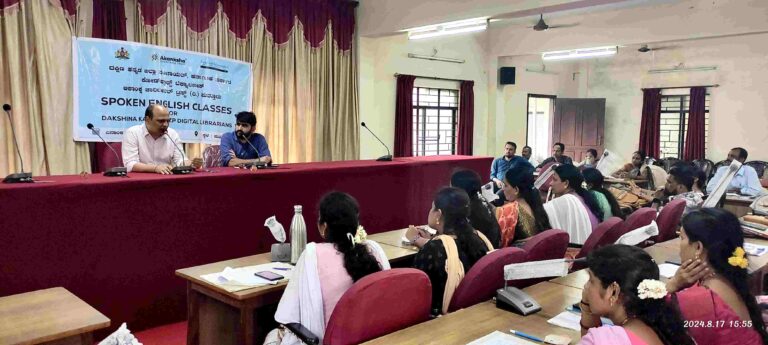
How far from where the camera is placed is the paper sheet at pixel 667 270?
272cm

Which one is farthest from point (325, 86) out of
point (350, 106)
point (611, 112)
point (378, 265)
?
point (611, 112)

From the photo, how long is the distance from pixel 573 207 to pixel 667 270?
983 mm

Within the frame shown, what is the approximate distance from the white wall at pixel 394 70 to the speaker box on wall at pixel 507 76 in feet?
1.19

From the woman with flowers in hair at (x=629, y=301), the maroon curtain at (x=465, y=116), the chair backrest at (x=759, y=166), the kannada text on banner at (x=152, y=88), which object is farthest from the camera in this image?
the maroon curtain at (x=465, y=116)

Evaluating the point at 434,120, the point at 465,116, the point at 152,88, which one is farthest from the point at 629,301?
the point at 465,116

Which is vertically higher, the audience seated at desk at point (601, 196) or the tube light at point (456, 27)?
the tube light at point (456, 27)

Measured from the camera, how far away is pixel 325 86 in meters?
7.26

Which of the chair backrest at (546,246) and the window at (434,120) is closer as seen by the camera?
the chair backrest at (546,246)

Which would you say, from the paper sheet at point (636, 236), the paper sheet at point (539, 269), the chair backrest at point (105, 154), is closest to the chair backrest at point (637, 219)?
the paper sheet at point (636, 236)

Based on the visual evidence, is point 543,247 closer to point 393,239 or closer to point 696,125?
point 393,239

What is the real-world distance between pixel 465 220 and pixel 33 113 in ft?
13.9

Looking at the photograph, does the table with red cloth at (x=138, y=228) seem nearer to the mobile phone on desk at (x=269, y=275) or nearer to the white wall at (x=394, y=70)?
the mobile phone on desk at (x=269, y=275)

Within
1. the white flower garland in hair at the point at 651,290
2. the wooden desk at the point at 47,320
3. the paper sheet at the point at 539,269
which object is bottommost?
the wooden desk at the point at 47,320

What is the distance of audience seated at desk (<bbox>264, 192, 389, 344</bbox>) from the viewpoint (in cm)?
208
